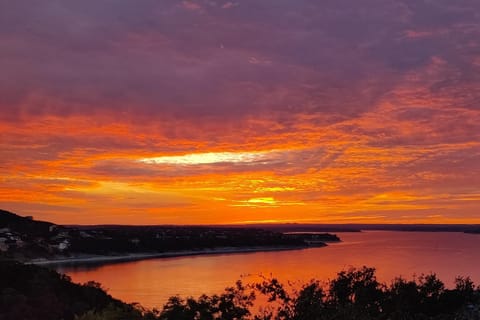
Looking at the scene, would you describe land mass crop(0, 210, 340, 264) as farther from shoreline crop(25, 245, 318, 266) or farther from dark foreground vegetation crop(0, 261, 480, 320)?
dark foreground vegetation crop(0, 261, 480, 320)

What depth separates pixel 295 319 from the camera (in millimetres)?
19922

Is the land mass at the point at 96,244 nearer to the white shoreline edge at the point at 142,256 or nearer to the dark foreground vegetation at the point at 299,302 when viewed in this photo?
the white shoreline edge at the point at 142,256

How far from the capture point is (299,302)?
65.7 feet

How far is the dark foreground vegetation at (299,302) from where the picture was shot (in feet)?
68.1

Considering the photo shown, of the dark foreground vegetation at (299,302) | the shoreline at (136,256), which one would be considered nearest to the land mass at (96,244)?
the shoreline at (136,256)

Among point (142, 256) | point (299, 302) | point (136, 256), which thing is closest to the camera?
point (299, 302)

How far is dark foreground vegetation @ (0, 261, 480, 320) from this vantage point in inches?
817

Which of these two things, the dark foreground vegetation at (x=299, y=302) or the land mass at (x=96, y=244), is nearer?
the dark foreground vegetation at (x=299, y=302)

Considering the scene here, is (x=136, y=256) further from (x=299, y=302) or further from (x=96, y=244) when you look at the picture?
(x=299, y=302)

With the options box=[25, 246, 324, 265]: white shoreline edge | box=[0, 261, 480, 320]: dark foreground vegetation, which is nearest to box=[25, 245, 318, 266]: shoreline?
box=[25, 246, 324, 265]: white shoreline edge

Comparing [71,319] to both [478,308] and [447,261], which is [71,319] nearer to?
[478,308]

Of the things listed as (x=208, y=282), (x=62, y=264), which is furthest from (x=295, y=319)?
(x=62, y=264)

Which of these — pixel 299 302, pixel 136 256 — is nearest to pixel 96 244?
pixel 136 256

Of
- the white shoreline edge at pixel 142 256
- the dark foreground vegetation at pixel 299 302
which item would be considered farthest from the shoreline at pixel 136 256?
the dark foreground vegetation at pixel 299 302
